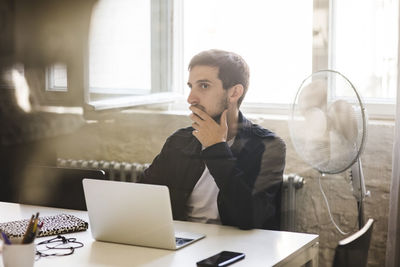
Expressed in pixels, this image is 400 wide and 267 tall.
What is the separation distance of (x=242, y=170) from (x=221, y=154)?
123 mm

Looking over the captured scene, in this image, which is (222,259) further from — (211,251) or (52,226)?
(52,226)

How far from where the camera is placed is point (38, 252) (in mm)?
1794

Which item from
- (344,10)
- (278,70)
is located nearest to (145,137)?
(278,70)

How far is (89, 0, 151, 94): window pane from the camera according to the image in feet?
10.0

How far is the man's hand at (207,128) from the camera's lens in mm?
2676

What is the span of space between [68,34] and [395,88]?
69.2 inches

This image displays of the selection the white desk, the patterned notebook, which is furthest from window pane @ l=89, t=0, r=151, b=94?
the white desk

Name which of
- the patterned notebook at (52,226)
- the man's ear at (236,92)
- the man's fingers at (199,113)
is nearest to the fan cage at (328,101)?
the man's ear at (236,92)

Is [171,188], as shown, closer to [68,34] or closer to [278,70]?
[278,70]

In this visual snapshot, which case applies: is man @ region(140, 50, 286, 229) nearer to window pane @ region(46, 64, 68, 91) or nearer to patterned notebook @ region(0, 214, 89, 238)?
patterned notebook @ region(0, 214, 89, 238)

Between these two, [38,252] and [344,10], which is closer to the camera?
[38,252]

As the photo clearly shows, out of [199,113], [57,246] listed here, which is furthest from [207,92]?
[57,246]

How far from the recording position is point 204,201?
2.57m

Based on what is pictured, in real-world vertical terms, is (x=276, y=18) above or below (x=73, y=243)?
above
